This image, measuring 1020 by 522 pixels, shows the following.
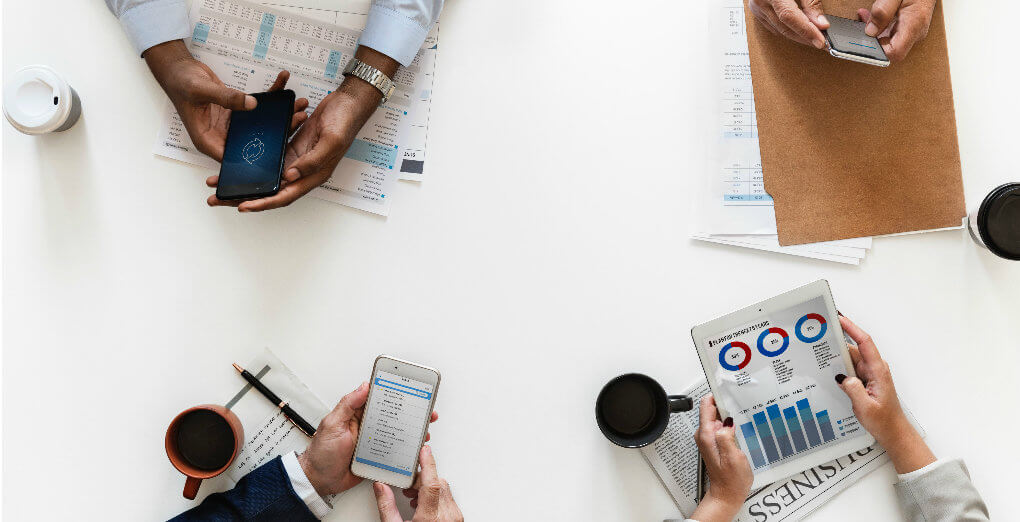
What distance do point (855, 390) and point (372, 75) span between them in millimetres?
876

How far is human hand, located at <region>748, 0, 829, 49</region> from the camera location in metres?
0.97

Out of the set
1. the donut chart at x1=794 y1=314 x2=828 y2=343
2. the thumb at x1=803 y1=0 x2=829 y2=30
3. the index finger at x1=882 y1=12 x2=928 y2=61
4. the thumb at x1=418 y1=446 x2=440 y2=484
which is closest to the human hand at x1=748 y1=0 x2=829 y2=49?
the thumb at x1=803 y1=0 x2=829 y2=30

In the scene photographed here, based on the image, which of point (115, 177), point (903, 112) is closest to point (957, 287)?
point (903, 112)

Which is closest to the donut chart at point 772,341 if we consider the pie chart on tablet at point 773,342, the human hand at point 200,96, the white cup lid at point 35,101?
the pie chart on tablet at point 773,342

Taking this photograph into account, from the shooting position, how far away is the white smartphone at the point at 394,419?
0.96 m

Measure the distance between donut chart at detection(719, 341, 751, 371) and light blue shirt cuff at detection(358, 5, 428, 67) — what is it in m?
0.67

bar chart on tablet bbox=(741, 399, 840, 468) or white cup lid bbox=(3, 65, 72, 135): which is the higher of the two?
white cup lid bbox=(3, 65, 72, 135)

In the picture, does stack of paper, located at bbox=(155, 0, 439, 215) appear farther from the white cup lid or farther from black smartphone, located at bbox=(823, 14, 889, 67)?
black smartphone, located at bbox=(823, 14, 889, 67)

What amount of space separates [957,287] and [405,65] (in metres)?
0.95

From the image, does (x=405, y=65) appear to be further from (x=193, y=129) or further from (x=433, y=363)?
(x=433, y=363)

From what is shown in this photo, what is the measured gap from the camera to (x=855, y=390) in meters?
0.96

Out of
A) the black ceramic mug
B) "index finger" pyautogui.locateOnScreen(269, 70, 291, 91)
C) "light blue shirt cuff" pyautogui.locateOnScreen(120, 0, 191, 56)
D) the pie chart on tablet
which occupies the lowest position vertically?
the black ceramic mug

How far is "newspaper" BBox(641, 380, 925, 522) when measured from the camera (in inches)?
39.4

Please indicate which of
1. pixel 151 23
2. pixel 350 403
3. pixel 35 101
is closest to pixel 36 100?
pixel 35 101
